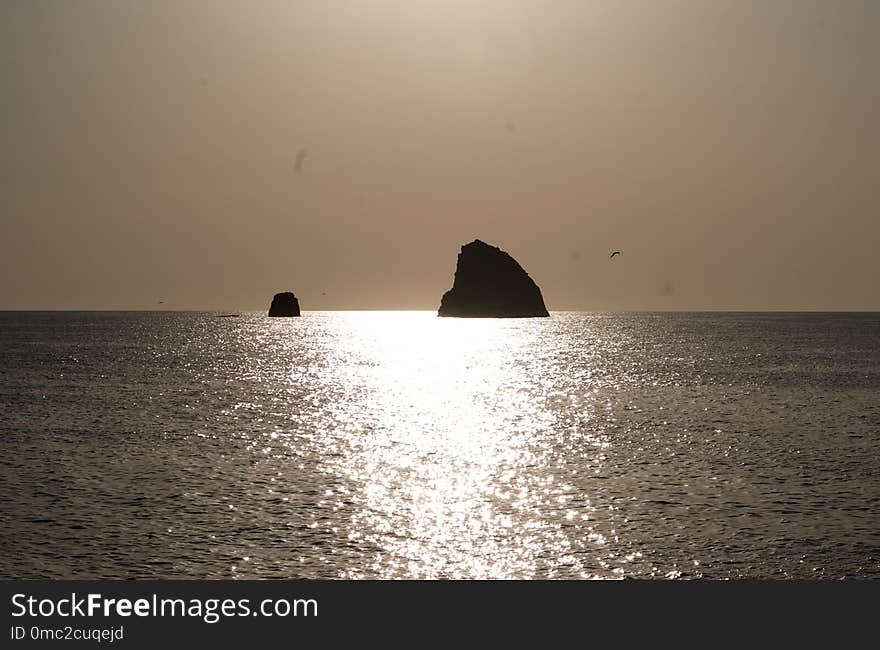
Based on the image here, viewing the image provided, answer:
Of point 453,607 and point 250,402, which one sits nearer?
point 453,607

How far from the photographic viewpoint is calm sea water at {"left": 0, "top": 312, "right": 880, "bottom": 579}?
2556 centimetres

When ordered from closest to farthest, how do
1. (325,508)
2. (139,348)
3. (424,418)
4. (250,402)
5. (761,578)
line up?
(761,578), (325,508), (424,418), (250,402), (139,348)

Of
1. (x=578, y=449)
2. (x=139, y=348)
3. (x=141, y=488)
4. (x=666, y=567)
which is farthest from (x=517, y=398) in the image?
(x=139, y=348)

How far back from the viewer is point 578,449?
4766 cm

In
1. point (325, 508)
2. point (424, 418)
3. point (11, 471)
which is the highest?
point (424, 418)

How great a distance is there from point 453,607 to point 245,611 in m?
4.84

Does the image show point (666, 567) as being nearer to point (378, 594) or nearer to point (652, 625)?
point (652, 625)

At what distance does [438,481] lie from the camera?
124 feet

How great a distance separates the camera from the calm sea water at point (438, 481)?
83.9 ft

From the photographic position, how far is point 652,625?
18.5 meters

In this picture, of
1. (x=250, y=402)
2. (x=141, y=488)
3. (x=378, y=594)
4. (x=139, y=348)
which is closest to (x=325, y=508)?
(x=141, y=488)

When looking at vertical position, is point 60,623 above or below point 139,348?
below

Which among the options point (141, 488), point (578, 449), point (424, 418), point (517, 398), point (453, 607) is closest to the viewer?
point (453, 607)

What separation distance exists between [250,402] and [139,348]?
3827 inches
